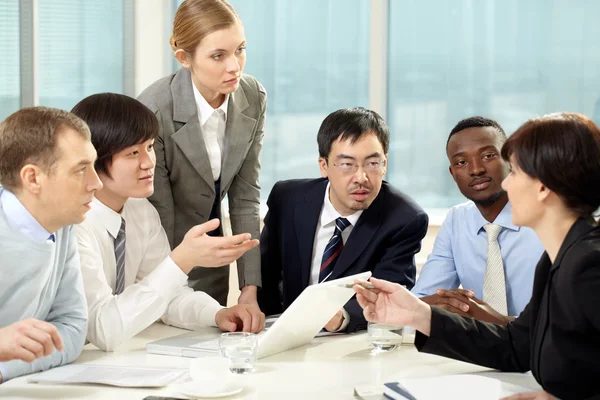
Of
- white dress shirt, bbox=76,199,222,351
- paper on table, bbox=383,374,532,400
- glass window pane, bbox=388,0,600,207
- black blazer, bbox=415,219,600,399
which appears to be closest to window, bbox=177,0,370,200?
glass window pane, bbox=388,0,600,207

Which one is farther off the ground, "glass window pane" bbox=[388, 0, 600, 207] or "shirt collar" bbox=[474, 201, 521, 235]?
"glass window pane" bbox=[388, 0, 600, 207]

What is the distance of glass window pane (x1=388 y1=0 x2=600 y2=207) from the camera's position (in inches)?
203

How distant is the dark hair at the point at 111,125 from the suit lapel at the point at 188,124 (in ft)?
1.49

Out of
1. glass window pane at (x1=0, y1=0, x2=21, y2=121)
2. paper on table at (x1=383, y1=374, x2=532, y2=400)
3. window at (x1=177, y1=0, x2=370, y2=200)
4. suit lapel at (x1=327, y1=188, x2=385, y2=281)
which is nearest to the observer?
paper on table at (x1=383, y1=374, x2=532, y2=400)

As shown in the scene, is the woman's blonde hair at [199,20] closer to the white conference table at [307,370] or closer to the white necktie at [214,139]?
the white necktie at [214,139]

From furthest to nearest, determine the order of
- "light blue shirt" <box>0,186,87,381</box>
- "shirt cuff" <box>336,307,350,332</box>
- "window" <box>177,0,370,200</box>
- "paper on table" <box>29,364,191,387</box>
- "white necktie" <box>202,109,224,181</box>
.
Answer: "window" <box>177,0,370,200</box>, "white necktie" <box>202,109,224,181</box>, "shirt cuff" <box>336,307,350,332</box>, "light blue shirt" <box>0,186,87,381</box>, "paper on table" <box>29,364,191,387</box>

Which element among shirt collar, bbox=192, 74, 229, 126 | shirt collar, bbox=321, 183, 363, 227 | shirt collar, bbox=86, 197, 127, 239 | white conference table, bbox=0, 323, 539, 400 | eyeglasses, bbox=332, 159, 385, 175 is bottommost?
white conference table, bbox=0, 323, 539, 400

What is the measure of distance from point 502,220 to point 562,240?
1056 millimetres

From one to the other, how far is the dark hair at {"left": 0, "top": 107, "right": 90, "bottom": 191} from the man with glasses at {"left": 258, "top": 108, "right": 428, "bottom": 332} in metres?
1.09

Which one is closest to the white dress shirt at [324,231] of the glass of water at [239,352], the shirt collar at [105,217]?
the shirt collar at [105,217]

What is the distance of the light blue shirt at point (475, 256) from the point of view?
2.86 m

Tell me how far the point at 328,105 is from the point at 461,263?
2683 millimetres

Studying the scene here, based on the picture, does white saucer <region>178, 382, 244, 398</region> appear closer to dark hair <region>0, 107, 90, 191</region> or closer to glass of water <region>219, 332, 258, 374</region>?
glass of water <region>219, 332, 258, 374</region>

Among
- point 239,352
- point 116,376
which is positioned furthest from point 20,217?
point 239,352
